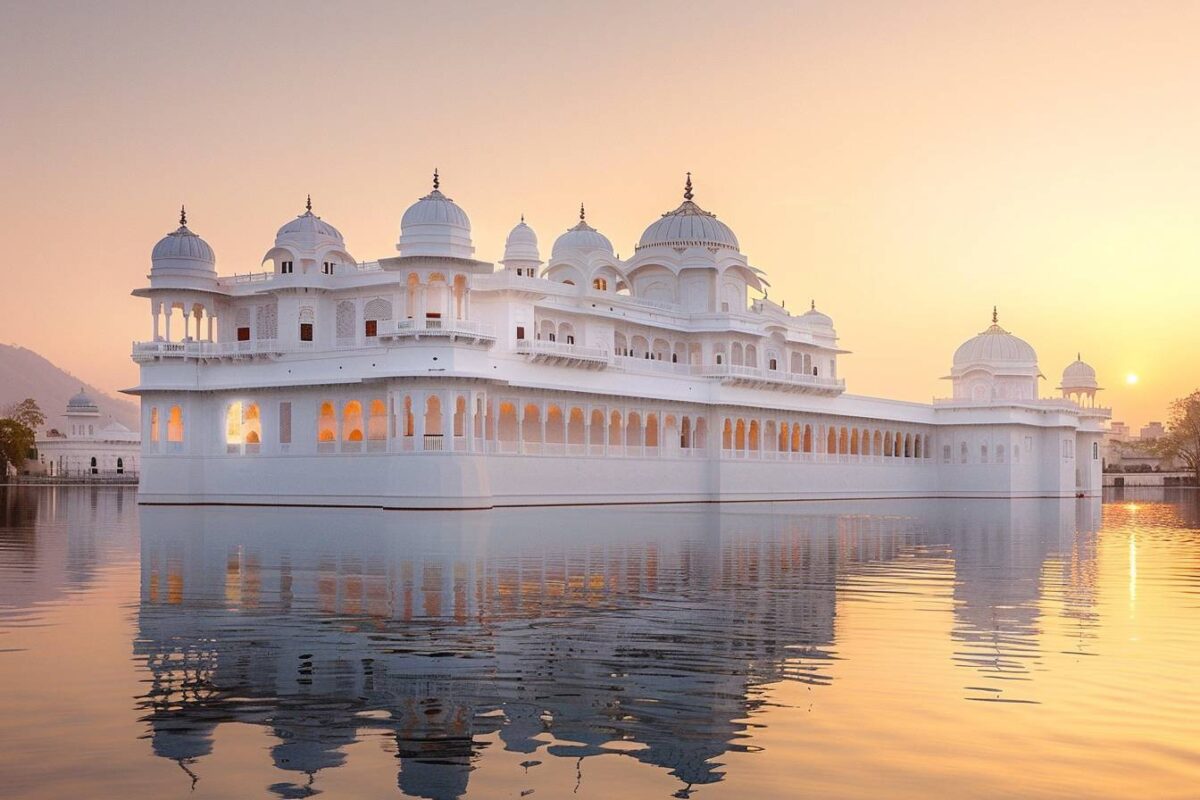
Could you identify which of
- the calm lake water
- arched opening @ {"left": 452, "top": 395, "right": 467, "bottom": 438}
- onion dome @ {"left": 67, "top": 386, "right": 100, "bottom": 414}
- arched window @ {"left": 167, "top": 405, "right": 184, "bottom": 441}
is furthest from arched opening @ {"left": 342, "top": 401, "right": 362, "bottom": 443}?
onion dome @ {"left": 67, "top": 386, "right": 100, "bottom": 414}

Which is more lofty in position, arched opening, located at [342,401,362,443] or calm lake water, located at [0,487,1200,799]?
arched opening, located at [342,401,362,443]

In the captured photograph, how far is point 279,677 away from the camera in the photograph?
30.1ft

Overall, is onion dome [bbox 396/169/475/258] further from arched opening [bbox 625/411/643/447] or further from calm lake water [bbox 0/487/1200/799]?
calm lake water [bbox 0/487/1200/799]

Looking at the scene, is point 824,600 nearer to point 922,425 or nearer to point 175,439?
point 175,439

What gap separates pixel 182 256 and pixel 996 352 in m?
50.6

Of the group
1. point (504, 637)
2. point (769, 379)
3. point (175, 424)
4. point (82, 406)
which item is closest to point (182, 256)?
point (175, 424)

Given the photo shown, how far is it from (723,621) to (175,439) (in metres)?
39.7

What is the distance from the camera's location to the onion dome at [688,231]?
65875 millimetres

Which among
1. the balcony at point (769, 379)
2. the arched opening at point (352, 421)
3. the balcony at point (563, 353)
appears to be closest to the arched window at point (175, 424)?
the arched opening at point (352, 421)

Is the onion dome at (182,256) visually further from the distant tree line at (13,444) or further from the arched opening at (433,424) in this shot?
the distant tree line at (13,444)

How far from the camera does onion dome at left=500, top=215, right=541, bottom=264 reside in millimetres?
50125

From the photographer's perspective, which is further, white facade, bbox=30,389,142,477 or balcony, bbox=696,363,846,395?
white facade, bbox=30,389,142,477

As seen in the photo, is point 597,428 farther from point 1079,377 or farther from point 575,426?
point 1079,377

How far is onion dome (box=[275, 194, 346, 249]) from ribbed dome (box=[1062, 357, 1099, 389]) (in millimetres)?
55850
